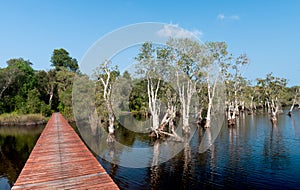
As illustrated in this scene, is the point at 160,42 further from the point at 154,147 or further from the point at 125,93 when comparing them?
the point at 154,147

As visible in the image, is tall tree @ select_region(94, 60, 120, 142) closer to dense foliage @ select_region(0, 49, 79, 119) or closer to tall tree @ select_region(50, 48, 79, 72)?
dense foliage @ select_region(0, 49, 79, 119)

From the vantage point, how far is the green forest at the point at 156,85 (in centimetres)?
3197

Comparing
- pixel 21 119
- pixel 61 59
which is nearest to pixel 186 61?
pixel 21 119

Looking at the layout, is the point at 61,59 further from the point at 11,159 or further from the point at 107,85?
the point at 11,159

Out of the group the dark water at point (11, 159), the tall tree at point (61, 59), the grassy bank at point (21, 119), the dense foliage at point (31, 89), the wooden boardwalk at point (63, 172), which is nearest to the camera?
the wooden boardwalk at point (63, 172)

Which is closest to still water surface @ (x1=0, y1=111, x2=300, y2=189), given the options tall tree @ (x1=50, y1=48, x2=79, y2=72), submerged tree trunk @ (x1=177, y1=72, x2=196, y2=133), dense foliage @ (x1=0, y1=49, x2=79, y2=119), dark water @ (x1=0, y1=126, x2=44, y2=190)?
dark water @ (x1=0, y1=126, x2=44, y2=190)

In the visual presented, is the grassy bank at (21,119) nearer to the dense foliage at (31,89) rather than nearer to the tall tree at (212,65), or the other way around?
the dense foliage at (31,89)

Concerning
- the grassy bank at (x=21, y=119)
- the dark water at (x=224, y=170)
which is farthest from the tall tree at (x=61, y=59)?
the dark water at (x=224, y=170)

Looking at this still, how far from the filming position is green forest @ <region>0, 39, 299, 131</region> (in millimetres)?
31969

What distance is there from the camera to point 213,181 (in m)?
14.7

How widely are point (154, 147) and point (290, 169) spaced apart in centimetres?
1283

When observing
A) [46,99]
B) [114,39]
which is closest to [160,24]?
[114,39]

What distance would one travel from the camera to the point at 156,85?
38406 millimetres

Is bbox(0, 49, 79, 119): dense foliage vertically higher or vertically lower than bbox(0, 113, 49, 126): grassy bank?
higher
